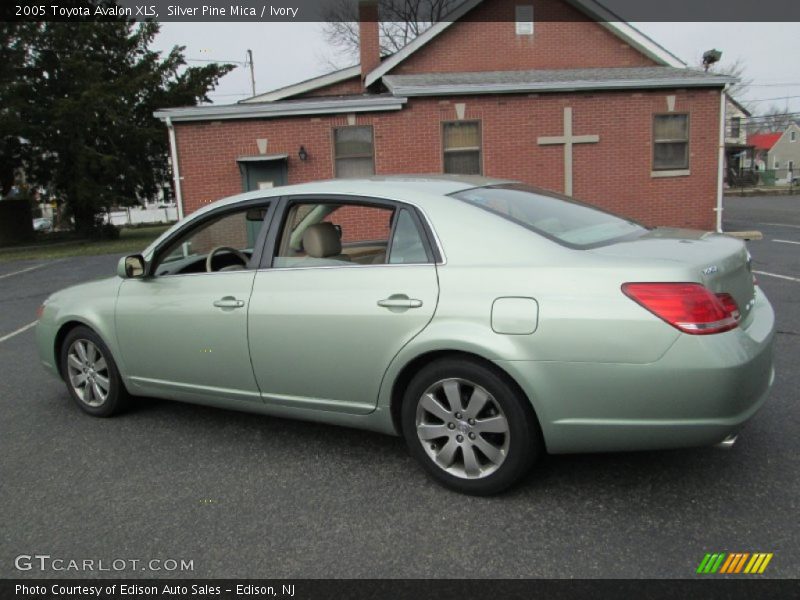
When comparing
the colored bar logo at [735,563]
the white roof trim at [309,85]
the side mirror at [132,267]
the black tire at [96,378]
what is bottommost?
the colored bar logo at [735,563]

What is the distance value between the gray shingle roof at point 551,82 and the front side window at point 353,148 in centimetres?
111

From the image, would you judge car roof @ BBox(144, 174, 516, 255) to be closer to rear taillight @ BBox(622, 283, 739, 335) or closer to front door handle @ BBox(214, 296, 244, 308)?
front door handle @ BBox(214, 296, 244, 308)

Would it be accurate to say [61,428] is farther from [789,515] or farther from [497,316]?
[789,515]

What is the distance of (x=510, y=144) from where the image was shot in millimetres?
14195

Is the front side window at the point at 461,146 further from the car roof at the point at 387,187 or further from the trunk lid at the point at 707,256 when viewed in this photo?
the trunk lid at the point at 707,256

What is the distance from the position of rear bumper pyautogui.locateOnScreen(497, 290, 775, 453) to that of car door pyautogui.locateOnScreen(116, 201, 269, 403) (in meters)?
1.61

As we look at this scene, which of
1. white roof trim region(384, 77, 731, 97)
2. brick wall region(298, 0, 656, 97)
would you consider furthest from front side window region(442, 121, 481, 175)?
brick wall region(298, 0, 656, 97)

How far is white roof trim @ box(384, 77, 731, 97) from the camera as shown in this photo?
13.7 meters

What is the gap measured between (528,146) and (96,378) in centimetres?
1157

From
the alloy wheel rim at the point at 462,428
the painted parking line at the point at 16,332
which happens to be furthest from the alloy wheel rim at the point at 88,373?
the painted parking line at the point at 16,332

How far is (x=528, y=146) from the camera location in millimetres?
14250

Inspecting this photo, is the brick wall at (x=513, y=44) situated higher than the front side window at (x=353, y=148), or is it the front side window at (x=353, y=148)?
the brick wall at (x=513, y=44)

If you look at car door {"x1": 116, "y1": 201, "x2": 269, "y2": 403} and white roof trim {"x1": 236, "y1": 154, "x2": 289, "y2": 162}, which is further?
white roof trim {"x1": 236, "y1": 154, "x2": 289, "y2": 162}

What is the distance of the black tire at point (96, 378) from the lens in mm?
4387
